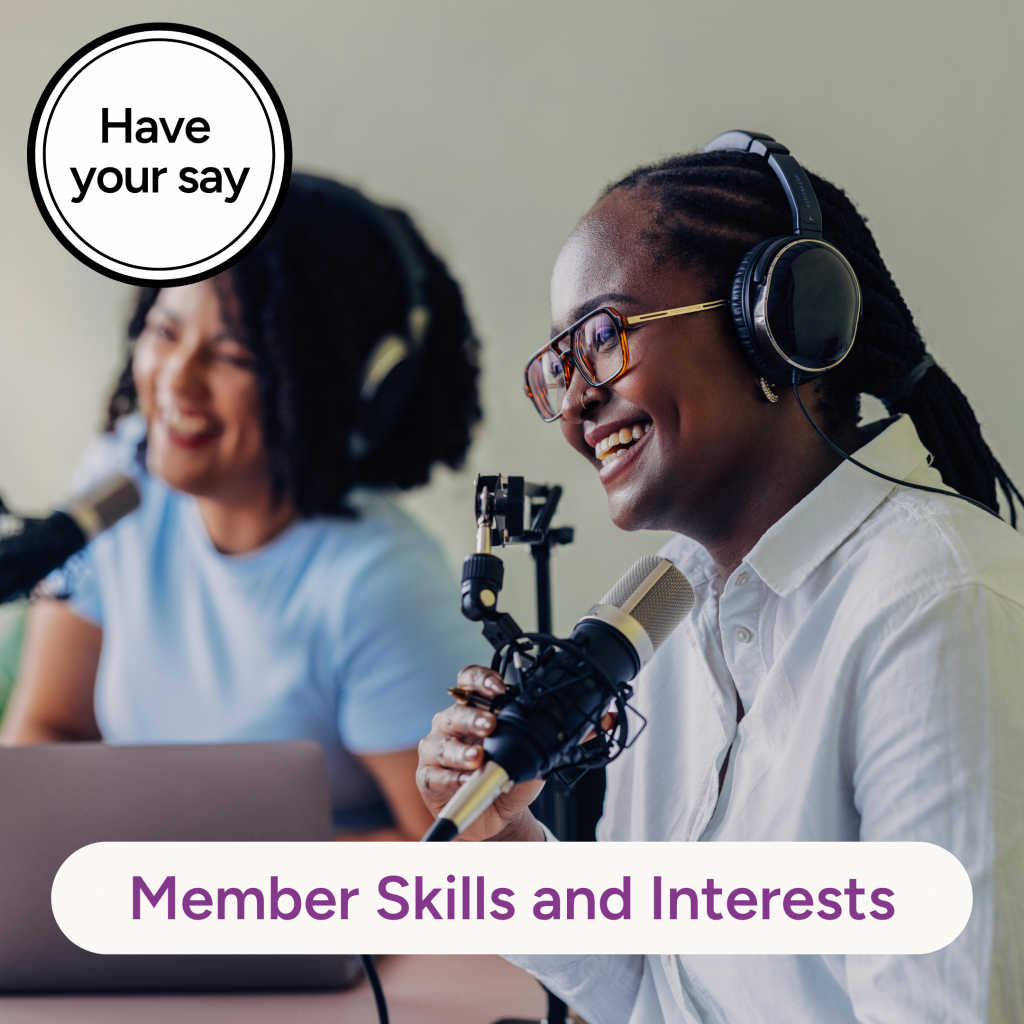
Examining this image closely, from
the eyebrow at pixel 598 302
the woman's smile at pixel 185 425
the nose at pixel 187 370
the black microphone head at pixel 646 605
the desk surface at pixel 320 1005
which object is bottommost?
the desk surface at pixel 320 1005

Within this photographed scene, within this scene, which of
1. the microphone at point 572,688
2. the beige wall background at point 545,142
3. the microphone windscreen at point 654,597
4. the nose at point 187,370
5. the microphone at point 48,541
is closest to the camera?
the microphone at point 572,688

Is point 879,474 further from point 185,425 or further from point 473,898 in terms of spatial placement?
point 185,425

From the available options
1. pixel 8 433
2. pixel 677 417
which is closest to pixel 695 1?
pixel 677 417

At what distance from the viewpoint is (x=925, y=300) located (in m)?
1.18

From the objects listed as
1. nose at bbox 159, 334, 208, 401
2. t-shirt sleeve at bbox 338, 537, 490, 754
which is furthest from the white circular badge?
t-shirt sleeve at bbox 338, 537, 490, 754

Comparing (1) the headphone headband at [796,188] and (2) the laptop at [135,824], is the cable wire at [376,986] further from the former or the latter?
(1) the headphone headband at [796,188]

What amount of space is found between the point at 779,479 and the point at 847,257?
234 mm

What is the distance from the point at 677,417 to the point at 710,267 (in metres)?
0.15

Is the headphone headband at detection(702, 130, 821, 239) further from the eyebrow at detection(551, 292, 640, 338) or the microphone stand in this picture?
the microphone stand

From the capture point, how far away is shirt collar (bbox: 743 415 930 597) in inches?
31.6

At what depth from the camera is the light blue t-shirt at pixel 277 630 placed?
53.8 inches

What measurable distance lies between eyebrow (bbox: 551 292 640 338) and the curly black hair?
57 centimetres

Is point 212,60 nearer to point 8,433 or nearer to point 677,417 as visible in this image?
point 8,433

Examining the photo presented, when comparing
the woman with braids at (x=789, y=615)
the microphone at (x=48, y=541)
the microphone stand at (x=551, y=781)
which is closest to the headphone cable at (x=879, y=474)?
the woman with braids at (x=789, y=615)
